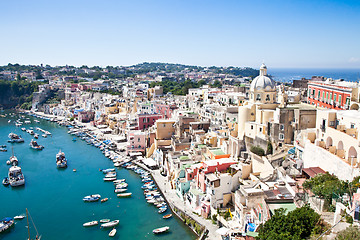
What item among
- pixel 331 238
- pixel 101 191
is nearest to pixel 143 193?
pixel 101 191

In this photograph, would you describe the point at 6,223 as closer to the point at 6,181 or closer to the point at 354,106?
the point at 6,181

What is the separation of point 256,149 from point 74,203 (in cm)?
1221

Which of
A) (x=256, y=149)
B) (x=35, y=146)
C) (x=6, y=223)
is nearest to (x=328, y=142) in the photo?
(x=256, y=149)

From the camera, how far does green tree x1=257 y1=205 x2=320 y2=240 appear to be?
9.92m

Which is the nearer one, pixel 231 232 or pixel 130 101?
pixel 231 232

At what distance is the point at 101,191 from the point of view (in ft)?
74.1

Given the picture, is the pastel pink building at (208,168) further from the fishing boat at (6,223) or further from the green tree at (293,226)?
the fishing boat at (6,223)

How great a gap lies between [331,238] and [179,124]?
1985 centimetres

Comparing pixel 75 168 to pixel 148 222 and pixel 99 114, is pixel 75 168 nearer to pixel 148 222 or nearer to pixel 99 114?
pixel 148 222

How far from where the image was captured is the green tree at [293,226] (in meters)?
9.92

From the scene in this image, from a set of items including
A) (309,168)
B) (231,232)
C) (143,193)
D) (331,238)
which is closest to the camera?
(331,238)

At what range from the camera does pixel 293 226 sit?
10.1 metres

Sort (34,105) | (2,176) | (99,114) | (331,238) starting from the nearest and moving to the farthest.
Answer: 1. (331,238)
2. (2,176)
3. (99,114)
4. (34,105)

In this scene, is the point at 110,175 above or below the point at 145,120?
below
